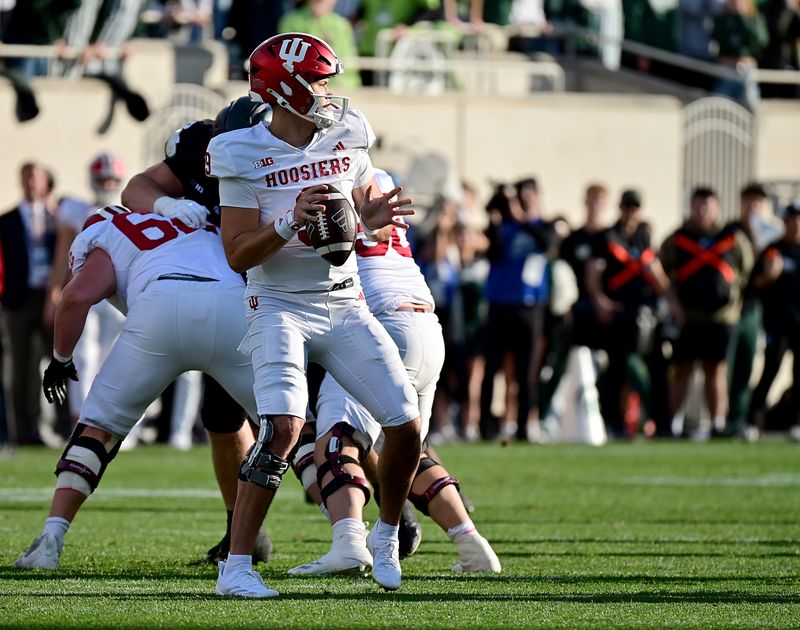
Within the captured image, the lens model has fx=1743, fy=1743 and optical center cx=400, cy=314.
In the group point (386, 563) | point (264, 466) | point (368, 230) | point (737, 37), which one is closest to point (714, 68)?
point (737, 37)

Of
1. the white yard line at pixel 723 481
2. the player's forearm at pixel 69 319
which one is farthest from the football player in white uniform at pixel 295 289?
the white yard line at pixel 723 481

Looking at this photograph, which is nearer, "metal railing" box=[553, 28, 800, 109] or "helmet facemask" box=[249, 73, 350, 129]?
"helmet facemask" box=[249, 73, 350, 129]

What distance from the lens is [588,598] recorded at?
596 centimetres

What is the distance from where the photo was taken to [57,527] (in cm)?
666

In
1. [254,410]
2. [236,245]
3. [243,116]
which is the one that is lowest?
[254,410]

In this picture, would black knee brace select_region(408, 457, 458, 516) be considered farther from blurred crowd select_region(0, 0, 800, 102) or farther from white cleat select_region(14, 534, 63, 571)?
blurred crowd select_region(0, 0, 800, 102)

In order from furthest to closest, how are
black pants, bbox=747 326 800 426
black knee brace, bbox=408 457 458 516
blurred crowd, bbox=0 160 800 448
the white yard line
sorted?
black pants, bbox=747 326 800 426
blurred crowd, bbox=0 160 800 448
the white yard line
black knee brace, bbox=408 457 458 516

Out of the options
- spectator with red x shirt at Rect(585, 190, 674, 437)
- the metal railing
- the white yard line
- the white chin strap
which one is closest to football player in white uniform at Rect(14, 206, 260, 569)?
the white chin strap

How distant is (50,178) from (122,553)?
21.9 ft

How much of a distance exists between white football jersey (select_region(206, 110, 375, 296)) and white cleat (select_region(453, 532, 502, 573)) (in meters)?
1.15

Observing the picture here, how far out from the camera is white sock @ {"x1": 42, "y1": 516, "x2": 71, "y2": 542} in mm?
6645

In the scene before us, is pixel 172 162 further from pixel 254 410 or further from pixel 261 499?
pixel 261 499

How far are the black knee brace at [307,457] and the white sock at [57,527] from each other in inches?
39.4

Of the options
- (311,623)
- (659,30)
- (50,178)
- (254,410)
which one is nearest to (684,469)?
(50,178)
